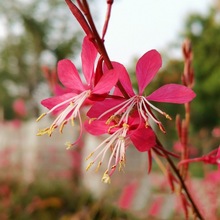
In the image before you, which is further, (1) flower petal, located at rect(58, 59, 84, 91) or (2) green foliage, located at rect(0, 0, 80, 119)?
(2) green foliage, located at rect(0, 0, 80, 119)

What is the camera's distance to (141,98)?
1.24ft

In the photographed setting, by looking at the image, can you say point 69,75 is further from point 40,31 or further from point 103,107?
point 40,31

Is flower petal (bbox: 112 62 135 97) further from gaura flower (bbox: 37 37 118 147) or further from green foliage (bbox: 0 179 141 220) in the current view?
green foliage (bbox: 0 179 141 220)

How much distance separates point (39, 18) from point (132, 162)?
30.9 ft

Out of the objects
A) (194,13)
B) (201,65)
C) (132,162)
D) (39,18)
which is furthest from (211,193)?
(194,13)

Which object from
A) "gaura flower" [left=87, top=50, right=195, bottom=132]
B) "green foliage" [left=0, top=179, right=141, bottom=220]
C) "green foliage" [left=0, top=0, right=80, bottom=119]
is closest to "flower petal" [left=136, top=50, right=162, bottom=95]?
"gaura flower" [left=87, top=50, right=195, bottom=132]

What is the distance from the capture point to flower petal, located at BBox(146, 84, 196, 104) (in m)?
0.37

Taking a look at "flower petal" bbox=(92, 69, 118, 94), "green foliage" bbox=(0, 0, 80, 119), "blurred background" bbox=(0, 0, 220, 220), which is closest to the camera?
"flower petal" bbox=(92, 69, 118, 94)

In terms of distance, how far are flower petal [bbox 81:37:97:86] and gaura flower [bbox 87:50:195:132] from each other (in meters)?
0.02

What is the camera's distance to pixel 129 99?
1.21 ft

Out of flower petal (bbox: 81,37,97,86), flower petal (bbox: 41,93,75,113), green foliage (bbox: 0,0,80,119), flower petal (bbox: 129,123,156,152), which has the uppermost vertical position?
green foliage (bbox: 0,0,80,119)

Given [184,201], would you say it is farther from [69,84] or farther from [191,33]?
[191,33]

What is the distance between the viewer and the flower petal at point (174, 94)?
1.20 ft

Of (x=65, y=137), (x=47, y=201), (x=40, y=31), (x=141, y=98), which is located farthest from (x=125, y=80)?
(x=40, y=31)
